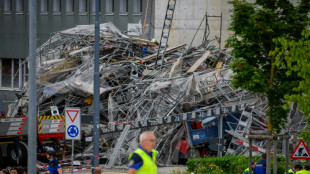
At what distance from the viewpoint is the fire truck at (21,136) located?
85.0 feet

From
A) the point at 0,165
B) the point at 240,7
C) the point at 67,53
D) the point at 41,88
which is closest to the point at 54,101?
the point at 41,88

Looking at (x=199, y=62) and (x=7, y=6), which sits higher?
(x=7, y=6)

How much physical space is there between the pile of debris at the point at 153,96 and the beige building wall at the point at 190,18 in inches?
423

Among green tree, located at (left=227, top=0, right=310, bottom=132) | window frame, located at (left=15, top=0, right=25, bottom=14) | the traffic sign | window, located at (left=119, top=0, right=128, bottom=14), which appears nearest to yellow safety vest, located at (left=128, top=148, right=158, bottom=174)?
green tree, located at (left=227, top=0, right=310, bottom=132)

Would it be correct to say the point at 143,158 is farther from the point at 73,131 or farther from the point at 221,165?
Answer: the point at 221,165

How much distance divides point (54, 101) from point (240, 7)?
17.4 m

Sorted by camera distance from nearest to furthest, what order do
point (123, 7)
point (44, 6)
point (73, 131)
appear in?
point (73, 131) → point (123, 7) → point (44, 6)

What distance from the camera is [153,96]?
29.3 meters

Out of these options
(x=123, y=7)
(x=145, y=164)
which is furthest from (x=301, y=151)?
(x=123, y=7)

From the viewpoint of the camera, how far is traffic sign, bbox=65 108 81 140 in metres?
18.1

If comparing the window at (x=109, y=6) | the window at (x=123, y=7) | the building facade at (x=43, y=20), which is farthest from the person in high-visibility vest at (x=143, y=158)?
the window at (x=109, y=6)

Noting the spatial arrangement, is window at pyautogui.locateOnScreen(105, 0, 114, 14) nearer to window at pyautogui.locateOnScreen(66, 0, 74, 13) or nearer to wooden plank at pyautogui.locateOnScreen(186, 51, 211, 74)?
window at pyautogui.locateOnScreen(66, 0, 74, 13)

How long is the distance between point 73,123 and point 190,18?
97.9 feet

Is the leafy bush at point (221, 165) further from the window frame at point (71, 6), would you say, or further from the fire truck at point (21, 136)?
the window frame at point (71, 6)
